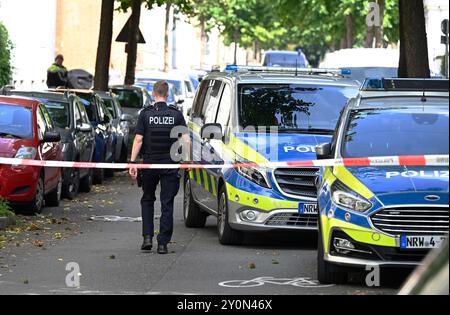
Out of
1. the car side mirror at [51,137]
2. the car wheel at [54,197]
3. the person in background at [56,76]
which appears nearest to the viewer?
the car side mirror at [51,137]

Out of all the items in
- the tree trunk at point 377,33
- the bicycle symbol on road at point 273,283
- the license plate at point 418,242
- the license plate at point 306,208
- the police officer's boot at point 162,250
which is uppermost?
the tree trunk at point 377,33

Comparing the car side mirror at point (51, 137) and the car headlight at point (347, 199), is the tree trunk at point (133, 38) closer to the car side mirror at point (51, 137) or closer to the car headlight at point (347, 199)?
the car side mirror at point (51, 137)

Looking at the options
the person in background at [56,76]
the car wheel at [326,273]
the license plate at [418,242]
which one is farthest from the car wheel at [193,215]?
the person in background at [56,76]

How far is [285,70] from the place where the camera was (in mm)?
16500

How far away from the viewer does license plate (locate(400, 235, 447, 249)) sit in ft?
32.7

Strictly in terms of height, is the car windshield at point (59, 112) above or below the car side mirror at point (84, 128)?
above

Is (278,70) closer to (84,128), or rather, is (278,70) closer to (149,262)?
(84,128)

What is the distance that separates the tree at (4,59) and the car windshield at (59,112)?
13695 mm

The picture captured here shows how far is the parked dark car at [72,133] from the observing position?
19.5 m

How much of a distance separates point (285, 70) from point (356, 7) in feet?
120

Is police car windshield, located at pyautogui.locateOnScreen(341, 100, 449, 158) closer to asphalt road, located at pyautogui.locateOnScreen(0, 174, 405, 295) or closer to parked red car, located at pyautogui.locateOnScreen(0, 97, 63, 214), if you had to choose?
asphalt road, located at pyautogui.locateOnScreen(0, 174, 405, 295)

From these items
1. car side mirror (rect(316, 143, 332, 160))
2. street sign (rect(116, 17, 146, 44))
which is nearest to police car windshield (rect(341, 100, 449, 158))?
car side mirror (rect(316, 143, 332, 160))

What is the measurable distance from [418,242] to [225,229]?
4.02 metres
